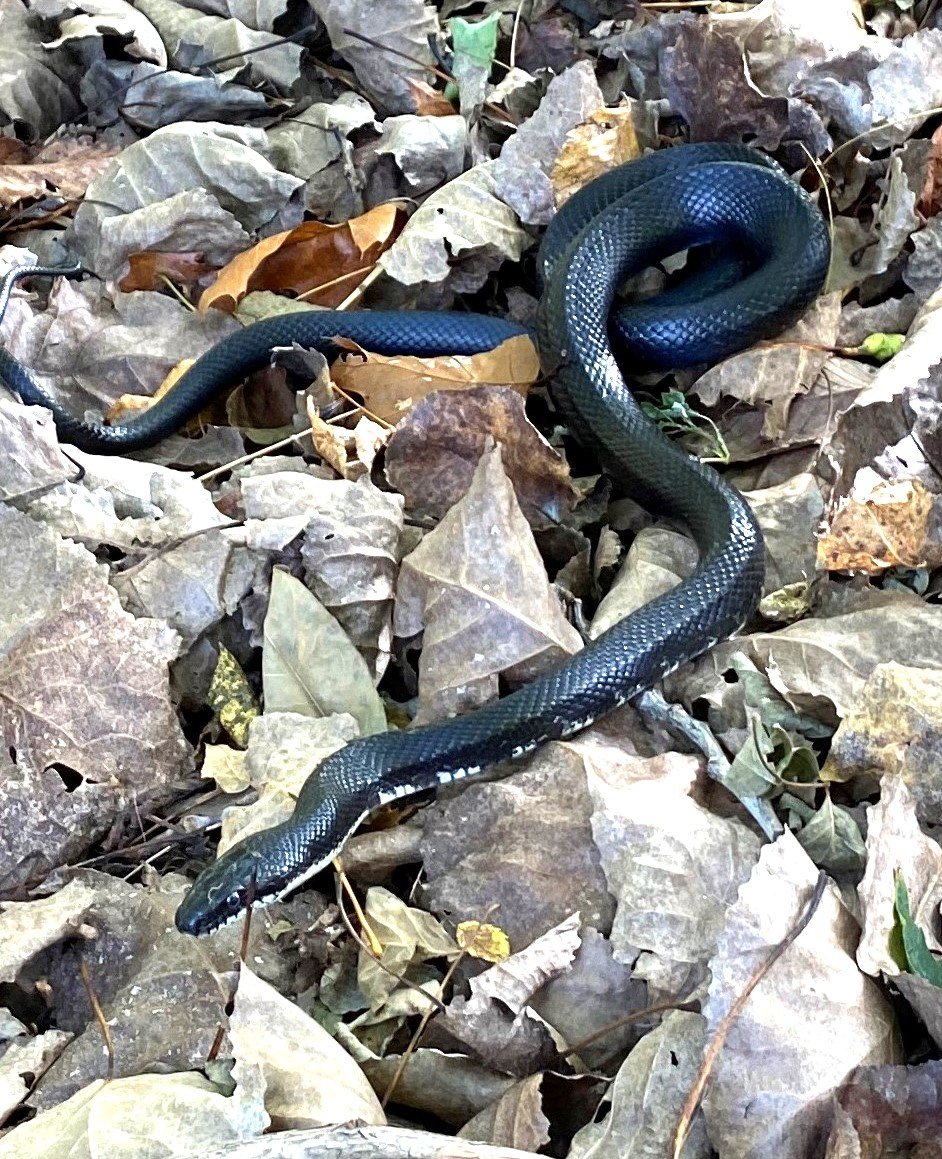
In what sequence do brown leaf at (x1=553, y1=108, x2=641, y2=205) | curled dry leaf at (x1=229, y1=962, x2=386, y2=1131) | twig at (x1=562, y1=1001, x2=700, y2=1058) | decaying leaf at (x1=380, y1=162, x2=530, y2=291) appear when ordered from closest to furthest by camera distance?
curled dry leaf at (x1=229, y1=962, x2=386, y2=1131)
twig at (x1=562, y1=1001, x2=700, y2=1058)
decaying leaf at (x1=380, y1=162, x2=530, y2=291)
brown leaf at (x1=553, y1=108, x2=641, y2=205)

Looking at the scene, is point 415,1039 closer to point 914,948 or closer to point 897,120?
point 914,948

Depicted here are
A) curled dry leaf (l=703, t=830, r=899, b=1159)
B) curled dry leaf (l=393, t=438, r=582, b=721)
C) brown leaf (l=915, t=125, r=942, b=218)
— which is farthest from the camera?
brown leaf (l=915, t=125, r=942, b=218)

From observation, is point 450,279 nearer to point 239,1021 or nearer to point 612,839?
point 612,839

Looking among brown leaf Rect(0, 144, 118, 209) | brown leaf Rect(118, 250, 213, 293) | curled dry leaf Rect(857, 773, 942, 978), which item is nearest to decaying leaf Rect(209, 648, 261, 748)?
curled dry leaf Rect(857, 773, 942, 978)

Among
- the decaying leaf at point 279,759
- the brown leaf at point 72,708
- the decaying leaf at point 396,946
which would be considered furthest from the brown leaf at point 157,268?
the decaying leaf at point 396,946

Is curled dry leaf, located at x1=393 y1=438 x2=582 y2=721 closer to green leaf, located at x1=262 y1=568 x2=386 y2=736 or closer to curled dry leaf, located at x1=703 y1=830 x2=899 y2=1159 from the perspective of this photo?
green leaf, located at x1=262 y1=568 x2=386 y2=736

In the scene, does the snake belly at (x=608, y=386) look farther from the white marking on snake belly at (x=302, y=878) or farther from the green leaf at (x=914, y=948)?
the green leaf at (x=914, y=948)
